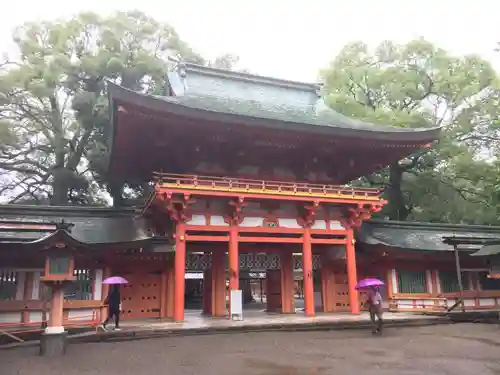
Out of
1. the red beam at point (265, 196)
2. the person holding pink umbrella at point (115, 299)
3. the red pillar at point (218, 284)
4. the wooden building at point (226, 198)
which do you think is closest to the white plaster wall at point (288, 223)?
the wooden building at point (226, 198)

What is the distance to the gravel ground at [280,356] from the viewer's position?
848cm

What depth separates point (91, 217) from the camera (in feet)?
63.8

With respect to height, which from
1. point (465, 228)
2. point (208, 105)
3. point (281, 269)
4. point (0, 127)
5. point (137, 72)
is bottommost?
point (281, 269)

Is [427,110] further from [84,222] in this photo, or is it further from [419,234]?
[84,222]

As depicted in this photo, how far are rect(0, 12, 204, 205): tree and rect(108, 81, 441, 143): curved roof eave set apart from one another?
59.5ft

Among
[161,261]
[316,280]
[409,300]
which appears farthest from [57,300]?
[409,300]

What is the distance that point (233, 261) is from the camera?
642 inches

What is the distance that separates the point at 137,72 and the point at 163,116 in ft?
64.9

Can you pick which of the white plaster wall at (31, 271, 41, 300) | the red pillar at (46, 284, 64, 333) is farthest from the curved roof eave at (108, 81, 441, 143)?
the white plaster wall at (31, 271, 41, 300)

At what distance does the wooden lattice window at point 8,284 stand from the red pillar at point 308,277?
36.0 feet

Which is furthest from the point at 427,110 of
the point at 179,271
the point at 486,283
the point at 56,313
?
the point at 56,313

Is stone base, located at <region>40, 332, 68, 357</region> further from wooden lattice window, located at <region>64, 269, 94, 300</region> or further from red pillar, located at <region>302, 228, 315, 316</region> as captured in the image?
red pillar, located at <region>302, 228, 315, 316</region>

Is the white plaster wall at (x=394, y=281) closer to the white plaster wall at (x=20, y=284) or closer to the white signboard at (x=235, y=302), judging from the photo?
the white signboard at (x=235, y=302)

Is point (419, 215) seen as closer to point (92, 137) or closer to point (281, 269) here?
point (281, 269)
